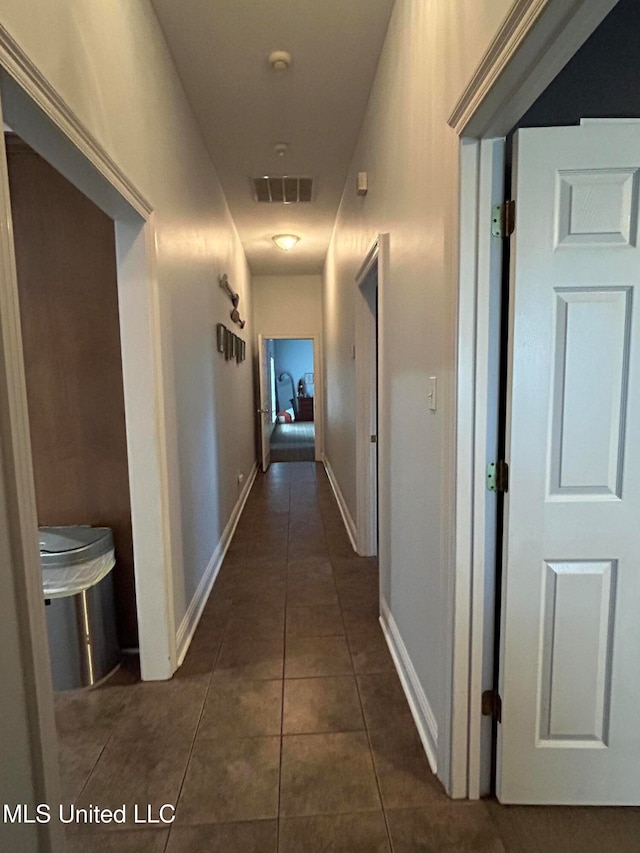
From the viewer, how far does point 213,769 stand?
1.63m

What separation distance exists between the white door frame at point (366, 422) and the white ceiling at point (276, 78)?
3.12 ft

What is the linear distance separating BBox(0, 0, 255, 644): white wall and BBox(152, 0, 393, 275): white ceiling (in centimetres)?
13

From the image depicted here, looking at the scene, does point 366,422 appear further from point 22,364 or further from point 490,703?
point 22,364

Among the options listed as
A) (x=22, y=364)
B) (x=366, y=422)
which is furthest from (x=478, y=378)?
(x=366, y=422)

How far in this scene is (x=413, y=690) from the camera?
6.28ft

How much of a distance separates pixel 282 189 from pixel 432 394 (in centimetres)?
309

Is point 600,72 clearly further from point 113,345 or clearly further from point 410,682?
point 410,682

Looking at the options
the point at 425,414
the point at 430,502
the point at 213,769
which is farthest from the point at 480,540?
the point at 213,769

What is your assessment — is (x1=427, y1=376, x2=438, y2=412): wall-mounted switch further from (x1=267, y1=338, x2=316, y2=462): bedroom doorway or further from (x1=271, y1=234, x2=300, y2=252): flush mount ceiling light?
(x1=267, y1=338, x2=316, y2=462): bedroom doorway

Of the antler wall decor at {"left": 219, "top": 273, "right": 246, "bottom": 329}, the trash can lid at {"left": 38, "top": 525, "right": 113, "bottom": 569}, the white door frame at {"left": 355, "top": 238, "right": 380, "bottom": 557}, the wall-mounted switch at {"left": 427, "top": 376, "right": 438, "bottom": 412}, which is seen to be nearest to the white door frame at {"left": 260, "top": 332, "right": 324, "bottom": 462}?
the antler wall decor at {"left": 219, "top": 273, "right": 246, "bottom": 329}

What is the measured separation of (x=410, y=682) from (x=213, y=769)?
820mm

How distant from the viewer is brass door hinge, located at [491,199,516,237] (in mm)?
1300

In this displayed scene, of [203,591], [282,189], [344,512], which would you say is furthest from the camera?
[344,512]

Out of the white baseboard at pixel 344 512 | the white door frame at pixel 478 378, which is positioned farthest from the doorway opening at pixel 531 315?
the white baseboard at pixel 344 512
